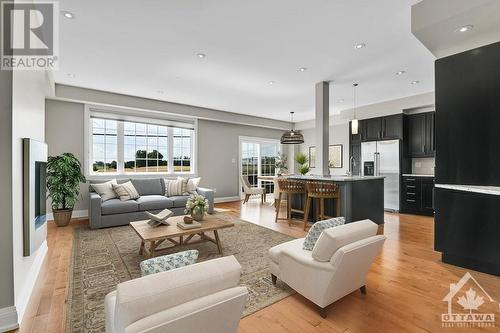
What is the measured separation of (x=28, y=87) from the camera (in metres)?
2.32

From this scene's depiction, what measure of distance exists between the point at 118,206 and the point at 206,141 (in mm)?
3257

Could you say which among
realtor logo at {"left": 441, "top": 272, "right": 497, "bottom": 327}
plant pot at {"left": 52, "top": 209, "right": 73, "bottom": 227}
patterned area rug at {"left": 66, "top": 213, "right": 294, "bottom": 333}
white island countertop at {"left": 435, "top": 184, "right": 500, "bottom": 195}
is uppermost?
white island countertop at {"left": 435, "top": 184, "right": 500, "bottom": 195}

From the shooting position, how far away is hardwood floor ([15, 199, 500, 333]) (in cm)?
179

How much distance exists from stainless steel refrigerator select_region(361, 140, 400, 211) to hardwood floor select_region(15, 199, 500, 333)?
2.92 m

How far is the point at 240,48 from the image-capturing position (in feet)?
11.3

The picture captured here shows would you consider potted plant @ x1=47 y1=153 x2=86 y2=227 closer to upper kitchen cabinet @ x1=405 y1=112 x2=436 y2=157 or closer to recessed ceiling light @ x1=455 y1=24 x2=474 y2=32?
recessed ceiling light @ x1=455 y1=24 x2=474 y2=32

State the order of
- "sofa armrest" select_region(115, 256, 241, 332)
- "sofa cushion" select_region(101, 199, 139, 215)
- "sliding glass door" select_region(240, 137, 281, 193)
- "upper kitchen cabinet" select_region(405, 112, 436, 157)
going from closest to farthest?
"sofa armrest" select_region(115, 256, 241, 332) < "sofa cushion" select_region(101, 199, 139, 215) < "upper kitchen cabinet" select_region(405, 112, 436, 157) < "sliding glass door" select_region(240, 137, 281, 193)

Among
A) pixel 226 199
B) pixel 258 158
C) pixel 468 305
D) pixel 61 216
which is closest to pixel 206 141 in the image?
pixel 226 199

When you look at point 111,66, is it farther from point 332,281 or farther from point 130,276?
point 332,281

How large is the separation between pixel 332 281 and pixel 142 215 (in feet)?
13.3

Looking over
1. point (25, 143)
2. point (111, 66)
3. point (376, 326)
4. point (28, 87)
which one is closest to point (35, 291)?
point (25, 143)

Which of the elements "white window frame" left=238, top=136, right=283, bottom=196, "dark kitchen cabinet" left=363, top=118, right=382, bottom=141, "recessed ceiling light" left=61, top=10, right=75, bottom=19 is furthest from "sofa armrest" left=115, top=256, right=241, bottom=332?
"white window frame" left=238, top=136, right=283, bottom=196

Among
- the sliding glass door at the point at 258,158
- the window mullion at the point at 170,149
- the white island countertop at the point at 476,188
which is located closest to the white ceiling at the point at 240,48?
the window mullion at the point at 170,149

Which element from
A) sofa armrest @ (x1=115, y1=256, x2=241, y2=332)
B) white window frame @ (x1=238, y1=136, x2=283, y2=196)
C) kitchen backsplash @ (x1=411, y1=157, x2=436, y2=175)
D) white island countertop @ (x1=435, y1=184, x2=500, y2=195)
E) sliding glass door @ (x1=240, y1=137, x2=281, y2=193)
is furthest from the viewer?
sliding glass door @ (x1=240, y1=137, x2=281, y2=193)
